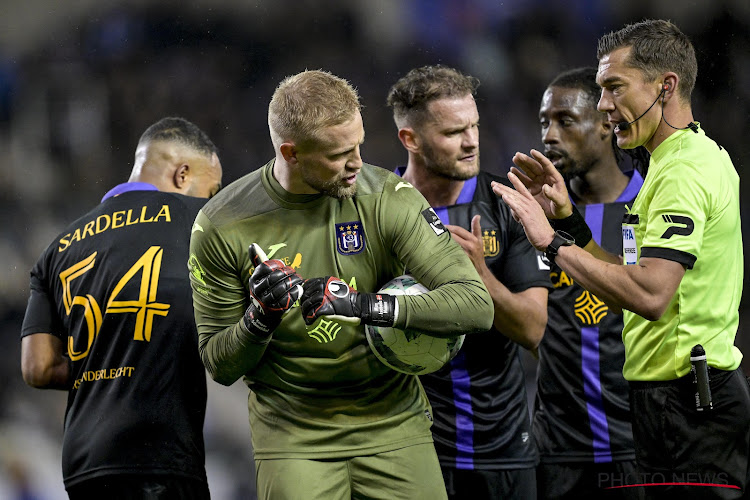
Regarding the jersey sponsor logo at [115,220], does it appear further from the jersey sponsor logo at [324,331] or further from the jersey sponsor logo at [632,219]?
the jersey sponsor logo at [632,219]

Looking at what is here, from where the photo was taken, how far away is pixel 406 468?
2621 millimetres

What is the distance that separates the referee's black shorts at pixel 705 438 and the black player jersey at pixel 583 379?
3.06ft

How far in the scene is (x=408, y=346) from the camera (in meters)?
2.55

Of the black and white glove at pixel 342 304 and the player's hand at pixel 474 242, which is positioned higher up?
the player's hand at pixel 474 242

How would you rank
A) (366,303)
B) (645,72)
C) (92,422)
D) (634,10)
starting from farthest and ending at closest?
(634,10)
(92,422)
(645,72)
(366,303)

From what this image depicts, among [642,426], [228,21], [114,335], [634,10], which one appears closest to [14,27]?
[228,21]

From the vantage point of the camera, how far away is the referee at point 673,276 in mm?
2549

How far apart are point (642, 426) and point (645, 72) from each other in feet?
3.89

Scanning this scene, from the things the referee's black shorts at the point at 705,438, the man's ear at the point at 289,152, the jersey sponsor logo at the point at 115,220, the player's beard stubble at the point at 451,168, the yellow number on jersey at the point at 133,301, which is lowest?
the referee's black shorts at the point at 705,438

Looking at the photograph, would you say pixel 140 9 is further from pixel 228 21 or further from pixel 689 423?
pixel 689 423

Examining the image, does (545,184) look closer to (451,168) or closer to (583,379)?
(451,168)

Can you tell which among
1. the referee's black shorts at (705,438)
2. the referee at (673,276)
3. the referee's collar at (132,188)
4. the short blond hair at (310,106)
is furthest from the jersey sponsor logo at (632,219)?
the referee's collar at (132,188)

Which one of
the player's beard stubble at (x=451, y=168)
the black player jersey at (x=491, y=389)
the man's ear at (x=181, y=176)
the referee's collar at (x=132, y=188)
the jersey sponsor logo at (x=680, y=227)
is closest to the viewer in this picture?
the jersey sponsor logo at (x=680, y=227)

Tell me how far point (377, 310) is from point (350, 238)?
36cm
